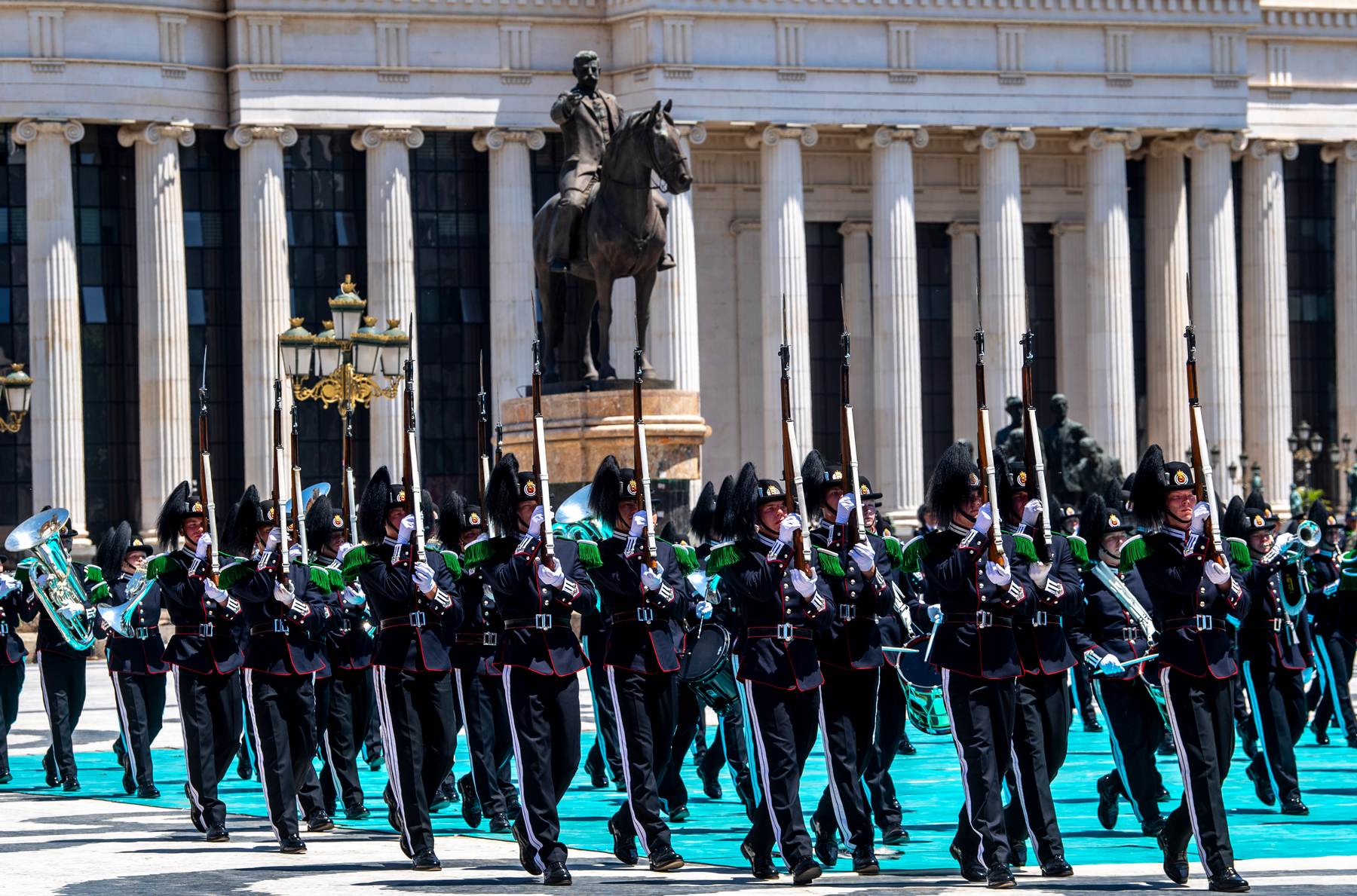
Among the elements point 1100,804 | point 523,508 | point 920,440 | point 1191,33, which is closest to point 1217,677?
point 1100,804

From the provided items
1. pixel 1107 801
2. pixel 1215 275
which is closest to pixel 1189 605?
pixel 1107 801

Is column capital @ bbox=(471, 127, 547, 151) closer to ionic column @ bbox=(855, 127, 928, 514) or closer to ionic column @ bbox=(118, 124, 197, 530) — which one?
ionic column @ bbox=(118, 124, 197, 530)

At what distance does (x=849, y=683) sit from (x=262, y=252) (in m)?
36.8

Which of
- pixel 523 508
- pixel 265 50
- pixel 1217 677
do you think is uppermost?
pixel 265 50

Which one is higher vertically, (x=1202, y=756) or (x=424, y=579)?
(x=424, y=579)

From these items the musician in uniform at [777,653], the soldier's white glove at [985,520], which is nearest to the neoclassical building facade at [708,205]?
the musician in uniform at [777,653]

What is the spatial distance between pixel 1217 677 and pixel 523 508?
13.8 feet

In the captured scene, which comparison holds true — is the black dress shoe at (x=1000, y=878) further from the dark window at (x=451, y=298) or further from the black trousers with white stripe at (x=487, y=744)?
the dark window at (x=451, y=298)

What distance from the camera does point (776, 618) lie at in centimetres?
1523

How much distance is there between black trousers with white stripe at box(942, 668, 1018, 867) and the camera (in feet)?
47.7

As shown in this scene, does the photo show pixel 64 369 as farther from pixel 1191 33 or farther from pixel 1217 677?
pixel 1217 677

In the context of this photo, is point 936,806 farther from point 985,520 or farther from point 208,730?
point 208,730

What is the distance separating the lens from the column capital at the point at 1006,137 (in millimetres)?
53719

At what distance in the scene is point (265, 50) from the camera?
51.2 m
